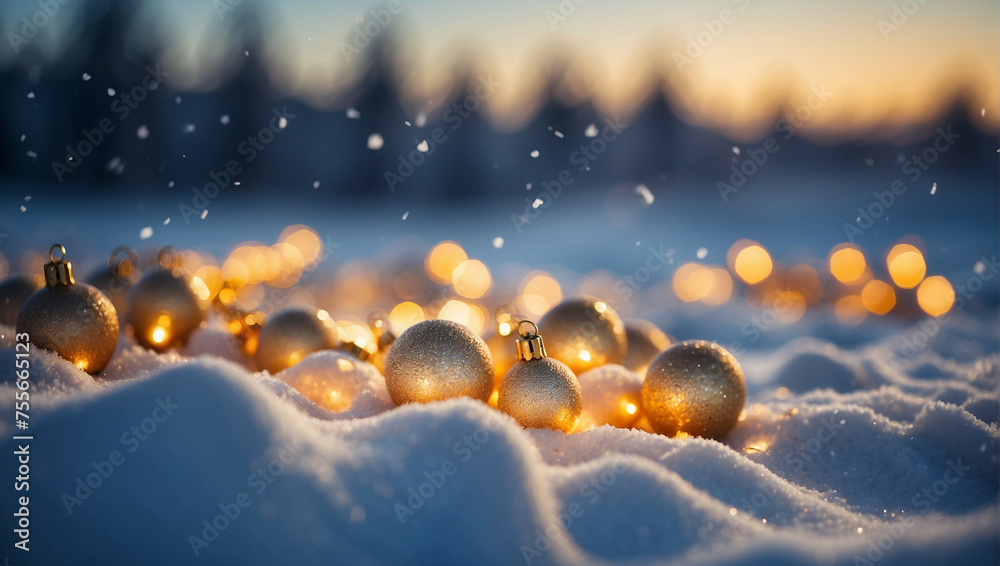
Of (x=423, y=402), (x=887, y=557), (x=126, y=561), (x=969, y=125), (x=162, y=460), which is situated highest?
(x=969, y=125)

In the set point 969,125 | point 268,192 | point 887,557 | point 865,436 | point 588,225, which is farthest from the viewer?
point 969,125

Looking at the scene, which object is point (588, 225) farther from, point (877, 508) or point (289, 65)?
point (877, 508)

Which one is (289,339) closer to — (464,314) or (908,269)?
(464,314)

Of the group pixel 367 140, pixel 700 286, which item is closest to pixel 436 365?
pixel 700 286

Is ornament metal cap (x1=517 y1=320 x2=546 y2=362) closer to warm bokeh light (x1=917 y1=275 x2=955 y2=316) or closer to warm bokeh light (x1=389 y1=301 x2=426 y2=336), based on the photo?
warm bokeh light (x1=389 y1=301 x2=426 y2=336)

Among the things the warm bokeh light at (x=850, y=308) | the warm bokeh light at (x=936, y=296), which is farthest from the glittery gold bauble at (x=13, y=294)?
the warm bokeh light at (x=936, y=296)

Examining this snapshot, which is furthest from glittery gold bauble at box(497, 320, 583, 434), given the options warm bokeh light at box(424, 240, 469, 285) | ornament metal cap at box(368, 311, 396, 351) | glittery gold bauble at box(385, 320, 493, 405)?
warm bokeh light at box(424, 240, 469, 285)

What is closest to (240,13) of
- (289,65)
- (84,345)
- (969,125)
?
(289,65)
